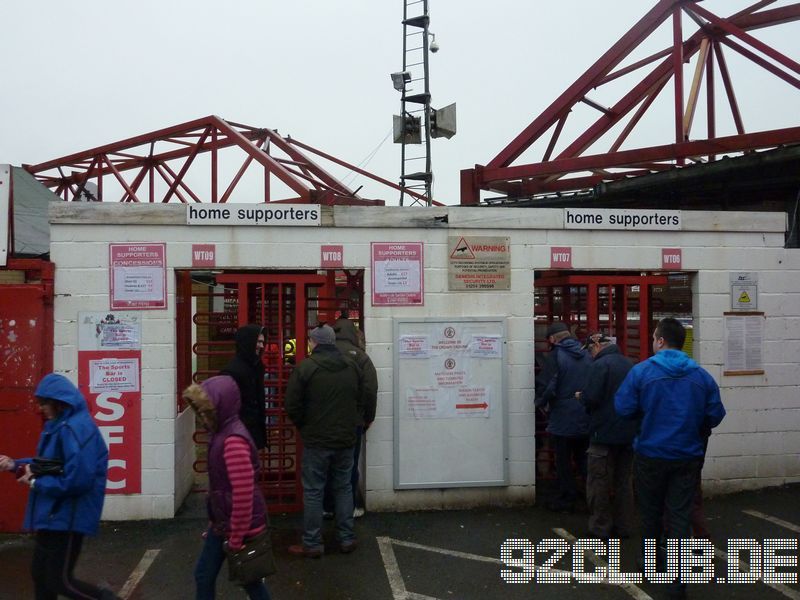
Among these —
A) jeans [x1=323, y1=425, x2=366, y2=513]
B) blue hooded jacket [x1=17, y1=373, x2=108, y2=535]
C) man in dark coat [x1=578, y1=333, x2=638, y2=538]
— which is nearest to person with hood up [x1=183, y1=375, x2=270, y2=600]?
blue hooded jacket [x1=17, y1=373, x2=108, y2=535]

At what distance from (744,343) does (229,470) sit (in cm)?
595

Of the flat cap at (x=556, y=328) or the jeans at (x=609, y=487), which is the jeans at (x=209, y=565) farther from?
the flat cap at (x=556, y=328)

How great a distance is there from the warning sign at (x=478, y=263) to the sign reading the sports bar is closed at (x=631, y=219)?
0.88 metres

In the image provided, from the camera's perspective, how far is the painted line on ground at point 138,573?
5.01 metres

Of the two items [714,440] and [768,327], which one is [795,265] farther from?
[714,440]

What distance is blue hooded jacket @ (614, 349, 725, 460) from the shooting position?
464 cm

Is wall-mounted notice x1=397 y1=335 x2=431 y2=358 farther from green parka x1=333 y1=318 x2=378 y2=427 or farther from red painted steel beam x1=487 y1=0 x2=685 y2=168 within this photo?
red painted steel beam x1=487 y1=0 x2=685 y2=168

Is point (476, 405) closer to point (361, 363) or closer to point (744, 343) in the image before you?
point (361, 363)

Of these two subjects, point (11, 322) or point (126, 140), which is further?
point (126, 140)

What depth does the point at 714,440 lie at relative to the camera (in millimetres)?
7391

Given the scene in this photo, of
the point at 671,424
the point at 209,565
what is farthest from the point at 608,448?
the point at 209,565

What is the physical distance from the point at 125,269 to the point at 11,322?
1.10 m

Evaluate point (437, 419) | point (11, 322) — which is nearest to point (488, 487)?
point (437, 419)

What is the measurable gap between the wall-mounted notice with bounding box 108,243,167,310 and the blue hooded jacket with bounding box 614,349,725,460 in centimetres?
439
